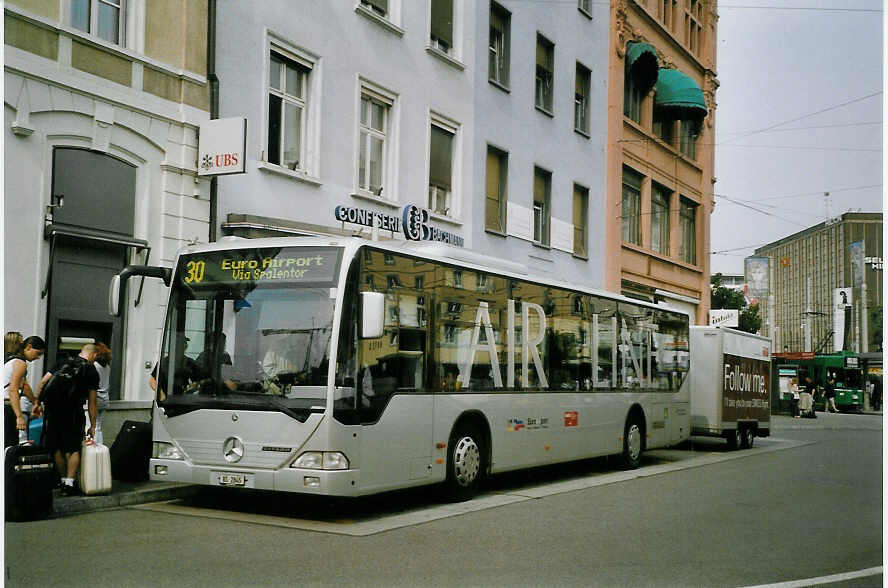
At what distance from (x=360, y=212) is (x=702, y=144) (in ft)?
30.4

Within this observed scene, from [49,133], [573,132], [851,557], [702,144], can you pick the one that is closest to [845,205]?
[851,557]

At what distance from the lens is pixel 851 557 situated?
8.71m

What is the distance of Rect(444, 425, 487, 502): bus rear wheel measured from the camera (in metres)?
12.0

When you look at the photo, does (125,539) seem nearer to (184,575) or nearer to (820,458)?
(184,575)

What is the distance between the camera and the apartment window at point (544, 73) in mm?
25297

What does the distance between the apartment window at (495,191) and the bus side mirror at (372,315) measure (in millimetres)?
12569

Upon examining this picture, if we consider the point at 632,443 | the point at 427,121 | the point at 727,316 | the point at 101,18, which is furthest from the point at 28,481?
the point at 727,316

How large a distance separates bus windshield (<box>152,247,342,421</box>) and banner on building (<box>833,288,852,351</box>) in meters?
7.19

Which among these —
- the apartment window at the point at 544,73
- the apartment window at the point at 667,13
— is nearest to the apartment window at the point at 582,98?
the apartment window at the point at 544,73

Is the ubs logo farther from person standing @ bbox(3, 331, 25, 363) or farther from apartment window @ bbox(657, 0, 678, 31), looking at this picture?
apartment window @ bbox(657, 0, 678, 31)

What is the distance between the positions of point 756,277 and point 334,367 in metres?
8.31

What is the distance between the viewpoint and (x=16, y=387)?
10.5 meters

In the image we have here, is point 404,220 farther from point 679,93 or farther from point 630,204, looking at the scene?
point 630,204

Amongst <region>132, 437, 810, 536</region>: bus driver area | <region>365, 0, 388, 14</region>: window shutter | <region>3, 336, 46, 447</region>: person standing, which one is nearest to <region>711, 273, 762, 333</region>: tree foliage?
<region>132, 437, 810, 536</region>: bus driver area
